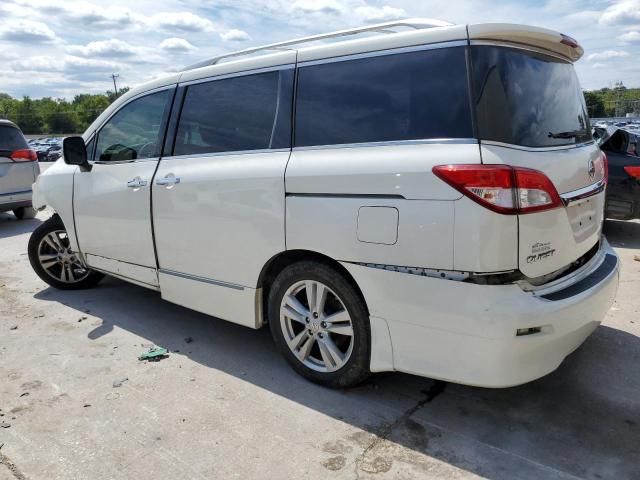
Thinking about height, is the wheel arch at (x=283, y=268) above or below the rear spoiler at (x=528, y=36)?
below

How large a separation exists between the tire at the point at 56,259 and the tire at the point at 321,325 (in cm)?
287

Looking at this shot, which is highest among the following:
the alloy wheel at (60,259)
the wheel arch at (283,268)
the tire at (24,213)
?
the wheel arch at (283,268)

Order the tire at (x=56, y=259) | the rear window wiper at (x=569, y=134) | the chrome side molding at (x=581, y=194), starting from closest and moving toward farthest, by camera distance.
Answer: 1. the chrome side molding at (x=581, y=194)
2. the rear window wiper at (x=569, y=134)
3. the tire at (x=56, y=259)

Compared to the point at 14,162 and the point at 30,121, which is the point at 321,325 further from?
the point at 30,121

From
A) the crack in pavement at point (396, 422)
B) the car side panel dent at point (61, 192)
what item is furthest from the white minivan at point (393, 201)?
the car side panel dent at point (61, 192)

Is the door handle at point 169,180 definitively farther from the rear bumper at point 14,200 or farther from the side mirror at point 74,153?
the rear bumper at point 14,200

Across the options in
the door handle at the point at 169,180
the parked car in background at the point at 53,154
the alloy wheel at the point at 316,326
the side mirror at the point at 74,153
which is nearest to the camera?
the alloy wheel at the point at 316,326

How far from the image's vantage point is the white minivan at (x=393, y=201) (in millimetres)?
2516

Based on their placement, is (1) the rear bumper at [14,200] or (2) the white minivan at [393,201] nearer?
(2) the white minivan at [393,201]

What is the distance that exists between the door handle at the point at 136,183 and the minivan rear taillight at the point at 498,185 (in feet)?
8.07

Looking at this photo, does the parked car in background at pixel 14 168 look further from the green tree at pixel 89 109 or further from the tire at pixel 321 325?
the green tree at pixel 89 109

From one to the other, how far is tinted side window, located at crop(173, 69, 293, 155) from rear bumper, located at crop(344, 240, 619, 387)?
1115mm

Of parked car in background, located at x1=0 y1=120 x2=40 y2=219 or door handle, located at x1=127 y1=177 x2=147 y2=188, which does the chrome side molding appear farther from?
parked car in background, located at x1=0 y1=120 x2=40 y2=219

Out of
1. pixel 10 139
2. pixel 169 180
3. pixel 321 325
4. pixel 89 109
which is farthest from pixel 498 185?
pixel 89 109
